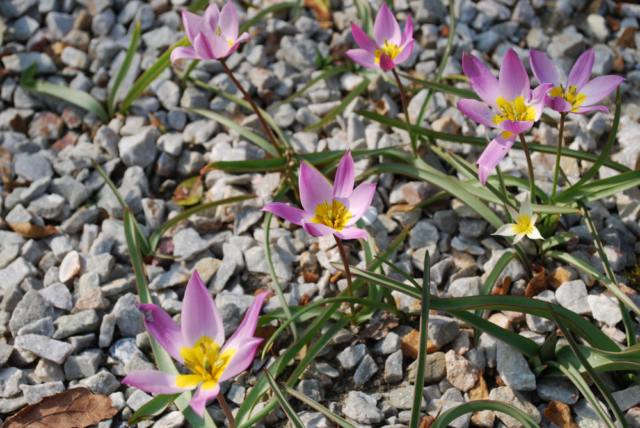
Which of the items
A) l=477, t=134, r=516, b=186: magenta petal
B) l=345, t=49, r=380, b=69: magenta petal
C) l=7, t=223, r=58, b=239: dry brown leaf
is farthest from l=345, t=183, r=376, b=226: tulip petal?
l=7, t=223, r=58, b=239: dry brown leaf

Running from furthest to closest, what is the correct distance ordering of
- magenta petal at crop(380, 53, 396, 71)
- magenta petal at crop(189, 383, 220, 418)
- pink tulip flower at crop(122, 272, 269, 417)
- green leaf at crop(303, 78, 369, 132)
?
1. green leaf at crop(303, 78, 369, 132)
2. magenta petal at crop(380, 53, 396, 71)
3. pink tulip flower at crop(122, 272, 269, 417)
4. magenta petal at crop(189, 383, 220, 418)

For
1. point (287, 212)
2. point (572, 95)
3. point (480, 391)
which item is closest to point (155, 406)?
point (287, 212)

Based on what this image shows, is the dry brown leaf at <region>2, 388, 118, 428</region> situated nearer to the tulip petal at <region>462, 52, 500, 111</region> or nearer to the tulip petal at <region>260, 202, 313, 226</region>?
the tulip petal at <region>260, 202, 313, 226</region>

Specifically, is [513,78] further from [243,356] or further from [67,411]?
[67,411]

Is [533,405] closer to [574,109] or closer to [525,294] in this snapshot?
[525,294]

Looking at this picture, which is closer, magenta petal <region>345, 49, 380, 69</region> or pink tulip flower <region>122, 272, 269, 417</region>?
pink tulip flower <region>122, 272, 269, 417</region>

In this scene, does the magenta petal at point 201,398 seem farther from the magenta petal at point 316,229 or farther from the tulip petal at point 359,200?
the tulip petal at point 359,200

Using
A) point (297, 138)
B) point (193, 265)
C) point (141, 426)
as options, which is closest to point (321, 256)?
point (193, 265)
